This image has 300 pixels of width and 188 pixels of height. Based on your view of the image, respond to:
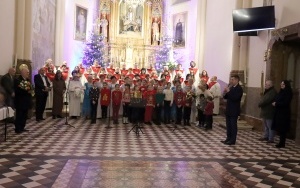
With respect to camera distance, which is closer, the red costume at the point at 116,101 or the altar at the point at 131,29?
the red costume at the point at 116,101

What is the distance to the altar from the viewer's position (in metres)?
23.9

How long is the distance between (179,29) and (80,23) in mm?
6267

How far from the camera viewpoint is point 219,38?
17.9 metres

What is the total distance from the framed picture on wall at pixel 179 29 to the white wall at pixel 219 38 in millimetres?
2810

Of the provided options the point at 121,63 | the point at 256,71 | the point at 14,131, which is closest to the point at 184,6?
the point at 121,63

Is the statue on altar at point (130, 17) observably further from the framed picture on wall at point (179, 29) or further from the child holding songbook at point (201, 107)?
→ the child holding songbook at point (201, 107)

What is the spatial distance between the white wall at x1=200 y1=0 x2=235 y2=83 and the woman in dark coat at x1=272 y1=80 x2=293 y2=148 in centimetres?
679

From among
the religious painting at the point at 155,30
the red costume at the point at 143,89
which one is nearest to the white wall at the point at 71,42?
the religious painting at the point at 155,30

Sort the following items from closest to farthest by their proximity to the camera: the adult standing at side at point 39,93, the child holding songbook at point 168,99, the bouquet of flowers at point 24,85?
the bouquet of flowers at point 24,85, the adult standing at side at point 39,93, the child holding songbook at point 168,99

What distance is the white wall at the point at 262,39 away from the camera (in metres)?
10.9

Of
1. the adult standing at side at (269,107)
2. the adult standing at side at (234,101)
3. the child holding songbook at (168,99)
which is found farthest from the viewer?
the child holding songbook at (168,99)

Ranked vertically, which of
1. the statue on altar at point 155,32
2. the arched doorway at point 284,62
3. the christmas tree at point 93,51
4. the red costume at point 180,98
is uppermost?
the statue on altar at point 155,32

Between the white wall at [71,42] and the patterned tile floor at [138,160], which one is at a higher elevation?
the white wall at [71,42]

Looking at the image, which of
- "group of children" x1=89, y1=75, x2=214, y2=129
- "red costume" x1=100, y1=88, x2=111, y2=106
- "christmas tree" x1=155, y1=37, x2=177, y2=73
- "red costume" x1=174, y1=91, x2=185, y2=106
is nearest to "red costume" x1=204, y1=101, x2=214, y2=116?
"group of children" x1=89, y1=75, x2=214, y2=129
